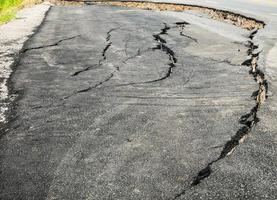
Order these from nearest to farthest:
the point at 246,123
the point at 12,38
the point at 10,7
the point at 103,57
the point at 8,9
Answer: the point at 246,123 < the point at 103,57 < the point at 12,38 < the point at 8,9 < the point at 10,7

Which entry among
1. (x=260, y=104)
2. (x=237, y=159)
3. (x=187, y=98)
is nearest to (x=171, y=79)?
(x=187, y=98)

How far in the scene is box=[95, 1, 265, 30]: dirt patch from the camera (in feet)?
38.1

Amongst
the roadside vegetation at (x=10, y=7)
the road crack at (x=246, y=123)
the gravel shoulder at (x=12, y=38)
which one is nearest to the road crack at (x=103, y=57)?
the gravel shoulder at (x=12, y=38)

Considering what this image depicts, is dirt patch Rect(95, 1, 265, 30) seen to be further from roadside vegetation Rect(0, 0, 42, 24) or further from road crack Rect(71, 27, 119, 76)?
road crack Rect(71, 27, 119, 76)

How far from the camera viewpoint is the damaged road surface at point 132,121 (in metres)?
3.33

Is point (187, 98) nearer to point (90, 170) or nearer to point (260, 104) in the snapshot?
point (260, 104)

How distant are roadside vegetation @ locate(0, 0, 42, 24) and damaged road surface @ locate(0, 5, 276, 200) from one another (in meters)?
3.90

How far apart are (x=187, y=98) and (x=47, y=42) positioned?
4.33 metres

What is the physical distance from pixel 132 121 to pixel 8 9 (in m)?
10.8

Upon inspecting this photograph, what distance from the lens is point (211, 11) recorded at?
14.0 meters

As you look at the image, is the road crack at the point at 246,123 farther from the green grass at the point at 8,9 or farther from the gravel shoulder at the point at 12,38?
the green grass at the point at 8,9

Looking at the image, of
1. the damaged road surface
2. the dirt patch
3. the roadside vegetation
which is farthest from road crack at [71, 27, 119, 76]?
the dirt patch

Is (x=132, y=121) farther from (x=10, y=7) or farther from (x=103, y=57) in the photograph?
(x=10, y=7)

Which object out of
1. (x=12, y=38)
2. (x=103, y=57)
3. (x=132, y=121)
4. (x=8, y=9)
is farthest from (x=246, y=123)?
(x=8, y=9)
